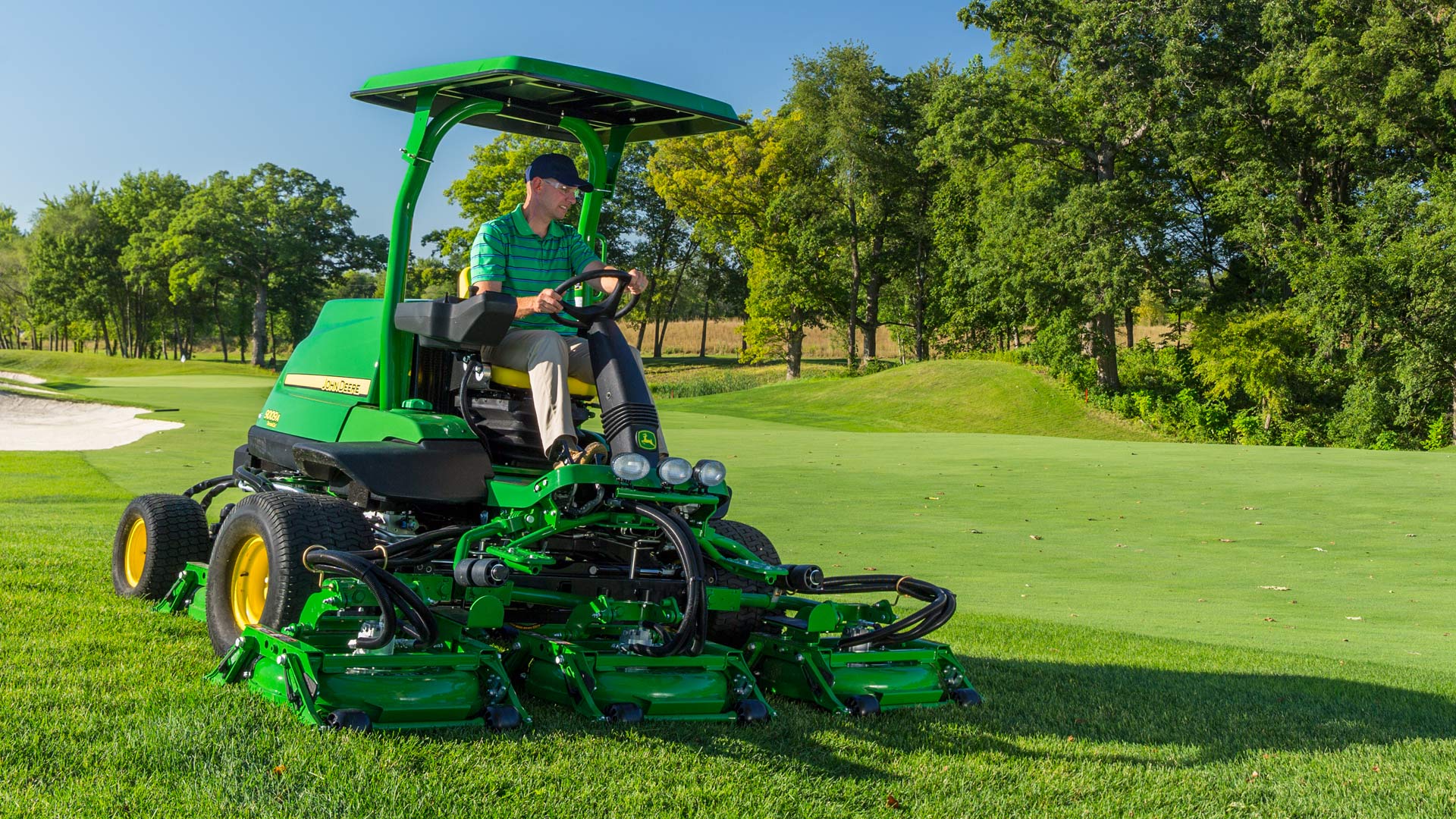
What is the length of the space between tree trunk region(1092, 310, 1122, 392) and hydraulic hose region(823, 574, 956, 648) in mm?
32250

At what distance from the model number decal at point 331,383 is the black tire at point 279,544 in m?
0.70

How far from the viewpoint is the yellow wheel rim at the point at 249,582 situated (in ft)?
16.0

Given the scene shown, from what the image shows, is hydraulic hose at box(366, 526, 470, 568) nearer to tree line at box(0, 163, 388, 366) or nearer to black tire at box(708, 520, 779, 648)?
black tire at box(708, 520, 779, 648)

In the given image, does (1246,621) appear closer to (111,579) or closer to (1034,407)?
(111,579)

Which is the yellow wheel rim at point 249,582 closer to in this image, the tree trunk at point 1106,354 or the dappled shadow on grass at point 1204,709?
the dappled shadow on grass at point 1204,709

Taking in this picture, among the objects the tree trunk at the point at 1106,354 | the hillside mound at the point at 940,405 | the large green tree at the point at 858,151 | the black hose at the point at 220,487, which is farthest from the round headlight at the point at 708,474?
the large green tree at the point at 858,151

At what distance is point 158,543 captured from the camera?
603 centimetres

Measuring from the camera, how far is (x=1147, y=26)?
3266 cm

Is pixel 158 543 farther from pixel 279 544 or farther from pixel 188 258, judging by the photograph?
pixel 188 258

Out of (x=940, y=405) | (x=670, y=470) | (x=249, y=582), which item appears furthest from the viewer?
(x=940, y=405)

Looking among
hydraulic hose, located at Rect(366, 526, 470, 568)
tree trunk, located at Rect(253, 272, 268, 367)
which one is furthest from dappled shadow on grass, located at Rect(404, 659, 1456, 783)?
tree trunk, located at Rect(253, 272, 268, 367)

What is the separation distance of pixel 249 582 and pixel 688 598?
2.09 metres

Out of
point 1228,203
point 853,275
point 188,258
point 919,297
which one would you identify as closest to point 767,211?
point 853,275

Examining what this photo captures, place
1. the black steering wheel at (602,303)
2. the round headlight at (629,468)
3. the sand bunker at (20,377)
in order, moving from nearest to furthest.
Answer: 1. the round headlight at (629,468)
2. the black steering wheel at (602,303)
3. the sand bunker at (20,377)
